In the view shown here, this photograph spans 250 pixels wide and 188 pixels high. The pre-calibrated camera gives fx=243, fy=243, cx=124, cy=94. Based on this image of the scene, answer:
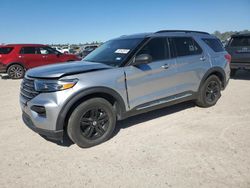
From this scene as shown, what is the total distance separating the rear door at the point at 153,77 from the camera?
4389mm

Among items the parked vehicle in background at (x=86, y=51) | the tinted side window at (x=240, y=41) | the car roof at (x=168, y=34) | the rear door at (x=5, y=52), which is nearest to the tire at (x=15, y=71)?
the rear door at (x=5, y=52)

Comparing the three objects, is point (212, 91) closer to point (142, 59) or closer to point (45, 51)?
point (142, 59)

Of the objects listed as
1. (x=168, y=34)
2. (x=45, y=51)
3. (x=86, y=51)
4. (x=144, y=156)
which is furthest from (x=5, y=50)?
(x=144, y=156)

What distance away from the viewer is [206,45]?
586 centimetres

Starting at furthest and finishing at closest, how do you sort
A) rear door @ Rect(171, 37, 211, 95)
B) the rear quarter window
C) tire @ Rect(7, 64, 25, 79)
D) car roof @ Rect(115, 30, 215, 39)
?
tire @ Rect(7, 64, 25, 79) < the rear quarter window < rear door @ Rect(171, 37, 211, 95) < car roof @ Rect(115, 30, 215, 39)

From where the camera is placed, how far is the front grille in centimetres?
387

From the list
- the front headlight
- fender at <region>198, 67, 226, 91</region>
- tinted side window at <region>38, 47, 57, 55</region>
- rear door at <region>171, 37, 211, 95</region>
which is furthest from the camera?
tinted side window at <region>38, 47, 57, 55</region>

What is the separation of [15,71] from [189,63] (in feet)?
33.9

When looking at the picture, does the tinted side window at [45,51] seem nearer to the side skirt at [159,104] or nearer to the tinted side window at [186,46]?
the tinted side window at [186,46]

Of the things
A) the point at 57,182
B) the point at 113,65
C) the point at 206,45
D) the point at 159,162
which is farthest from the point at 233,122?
the point at 57,182

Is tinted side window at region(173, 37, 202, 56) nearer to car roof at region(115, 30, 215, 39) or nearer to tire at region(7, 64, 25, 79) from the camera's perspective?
car roof at region(115, 30, 215, 39)

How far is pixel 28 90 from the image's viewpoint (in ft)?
13.1

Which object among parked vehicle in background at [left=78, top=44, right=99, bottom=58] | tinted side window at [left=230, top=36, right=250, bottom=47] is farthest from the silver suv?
parked vehicle in background at [left=78, top=44, right=99, bottom=58]

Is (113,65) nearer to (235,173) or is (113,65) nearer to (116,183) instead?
(116,183)
